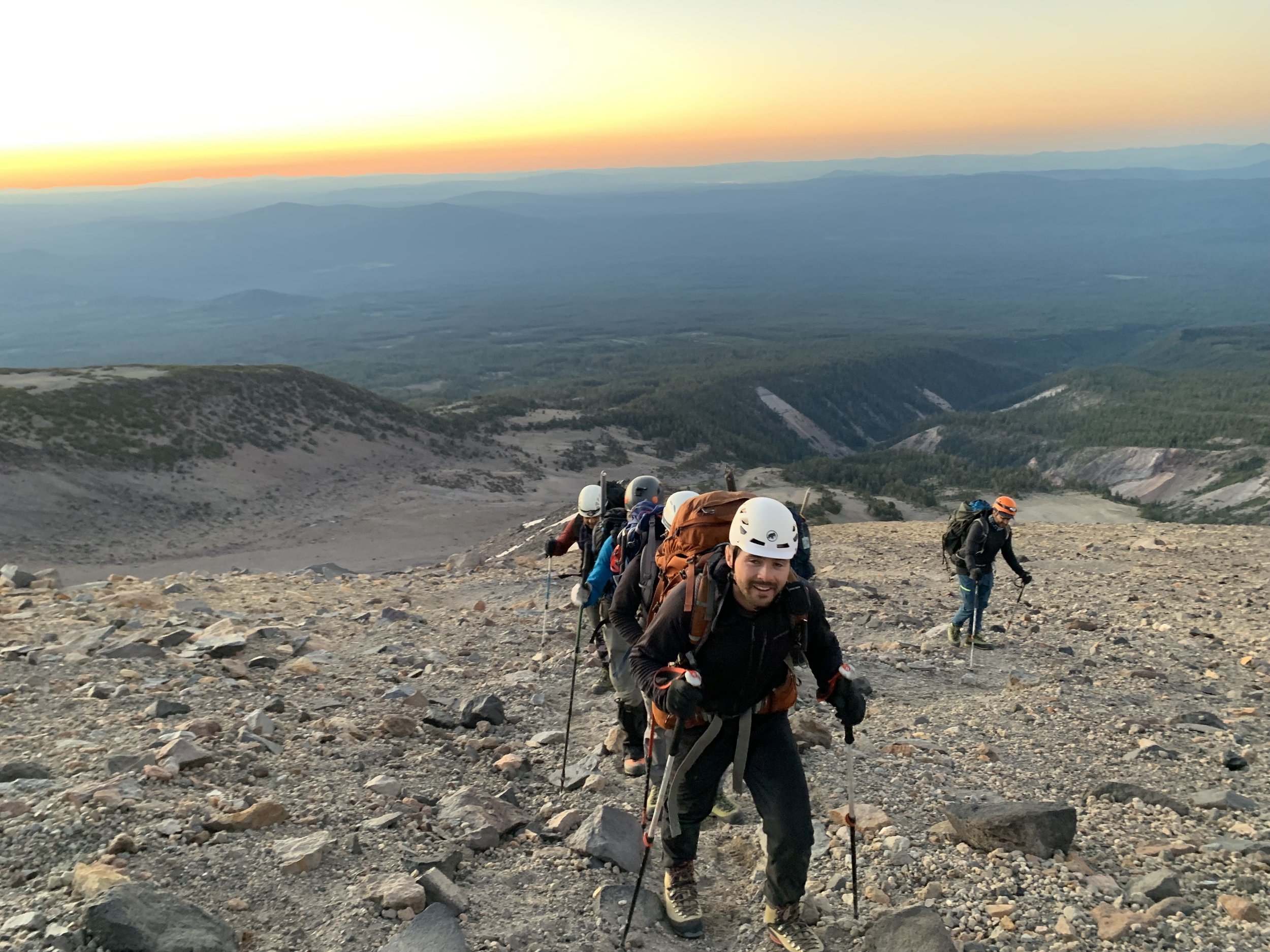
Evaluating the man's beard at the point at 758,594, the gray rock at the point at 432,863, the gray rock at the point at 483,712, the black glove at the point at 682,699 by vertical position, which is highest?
the man's beard at the point at 758,594

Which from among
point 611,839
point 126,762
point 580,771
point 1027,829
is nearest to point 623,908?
point 611,839

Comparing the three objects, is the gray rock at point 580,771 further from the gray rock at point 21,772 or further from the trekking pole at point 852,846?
the gray rock at point 21,772

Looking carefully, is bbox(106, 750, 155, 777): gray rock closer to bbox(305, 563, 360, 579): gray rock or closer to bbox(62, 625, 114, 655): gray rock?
bbox(62, 625, 114, 655): gray rock

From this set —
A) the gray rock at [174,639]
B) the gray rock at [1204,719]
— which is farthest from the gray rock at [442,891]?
the gray rock at [1204,719]

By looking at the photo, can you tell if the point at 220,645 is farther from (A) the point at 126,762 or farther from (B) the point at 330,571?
(B) the point at 330,571

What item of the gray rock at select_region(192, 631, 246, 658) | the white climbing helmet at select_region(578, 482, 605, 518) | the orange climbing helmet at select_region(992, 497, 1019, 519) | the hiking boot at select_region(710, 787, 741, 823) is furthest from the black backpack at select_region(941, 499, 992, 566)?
the gray rock at select_region(192, 631, 246, 658)

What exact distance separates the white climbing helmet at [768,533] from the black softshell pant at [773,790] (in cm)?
102

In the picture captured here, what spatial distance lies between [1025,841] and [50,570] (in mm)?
14631

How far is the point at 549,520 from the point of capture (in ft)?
91.4

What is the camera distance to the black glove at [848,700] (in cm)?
465

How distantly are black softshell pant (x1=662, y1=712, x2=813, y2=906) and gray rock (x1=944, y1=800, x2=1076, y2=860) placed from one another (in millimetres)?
1667

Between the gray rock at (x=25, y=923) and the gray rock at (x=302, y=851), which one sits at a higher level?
the gray rock at (x=25, y=923)

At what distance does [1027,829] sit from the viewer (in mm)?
5434

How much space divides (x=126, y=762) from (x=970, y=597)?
948 centimetres
